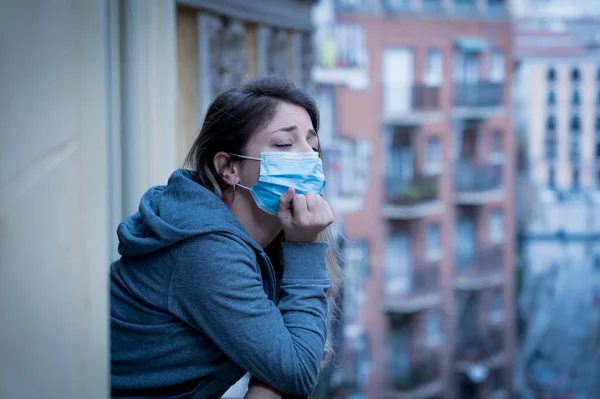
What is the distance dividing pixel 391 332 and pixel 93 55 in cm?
971

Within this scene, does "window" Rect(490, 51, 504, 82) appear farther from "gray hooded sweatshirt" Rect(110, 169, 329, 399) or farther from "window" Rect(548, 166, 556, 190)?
"gray hooded sweatshirt" Rect(110, 169, 329, 399)

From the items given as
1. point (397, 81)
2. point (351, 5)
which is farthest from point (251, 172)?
point (397, 81)

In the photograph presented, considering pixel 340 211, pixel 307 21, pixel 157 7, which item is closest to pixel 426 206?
pixel 340 211

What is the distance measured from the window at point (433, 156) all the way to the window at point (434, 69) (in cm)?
66

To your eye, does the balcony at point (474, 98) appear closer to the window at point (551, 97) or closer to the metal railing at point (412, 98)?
the metal railing at point (412, 98)

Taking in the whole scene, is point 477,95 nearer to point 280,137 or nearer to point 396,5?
point 396,5

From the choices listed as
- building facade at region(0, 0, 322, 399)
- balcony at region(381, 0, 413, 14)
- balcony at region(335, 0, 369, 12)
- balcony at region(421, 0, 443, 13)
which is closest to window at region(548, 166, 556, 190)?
balcony at region(421, 0, 443, 13)

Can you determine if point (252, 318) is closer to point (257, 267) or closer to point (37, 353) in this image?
point (257, 267)

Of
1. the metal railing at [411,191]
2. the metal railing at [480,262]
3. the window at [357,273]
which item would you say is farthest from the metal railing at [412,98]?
the metal railing at [480,262]

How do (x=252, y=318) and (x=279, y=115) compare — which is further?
(x=279, y=115)

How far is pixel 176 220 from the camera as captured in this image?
0.97 m

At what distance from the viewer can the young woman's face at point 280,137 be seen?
1062 mm

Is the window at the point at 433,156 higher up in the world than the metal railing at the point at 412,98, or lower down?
lower down

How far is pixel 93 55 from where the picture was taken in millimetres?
718
